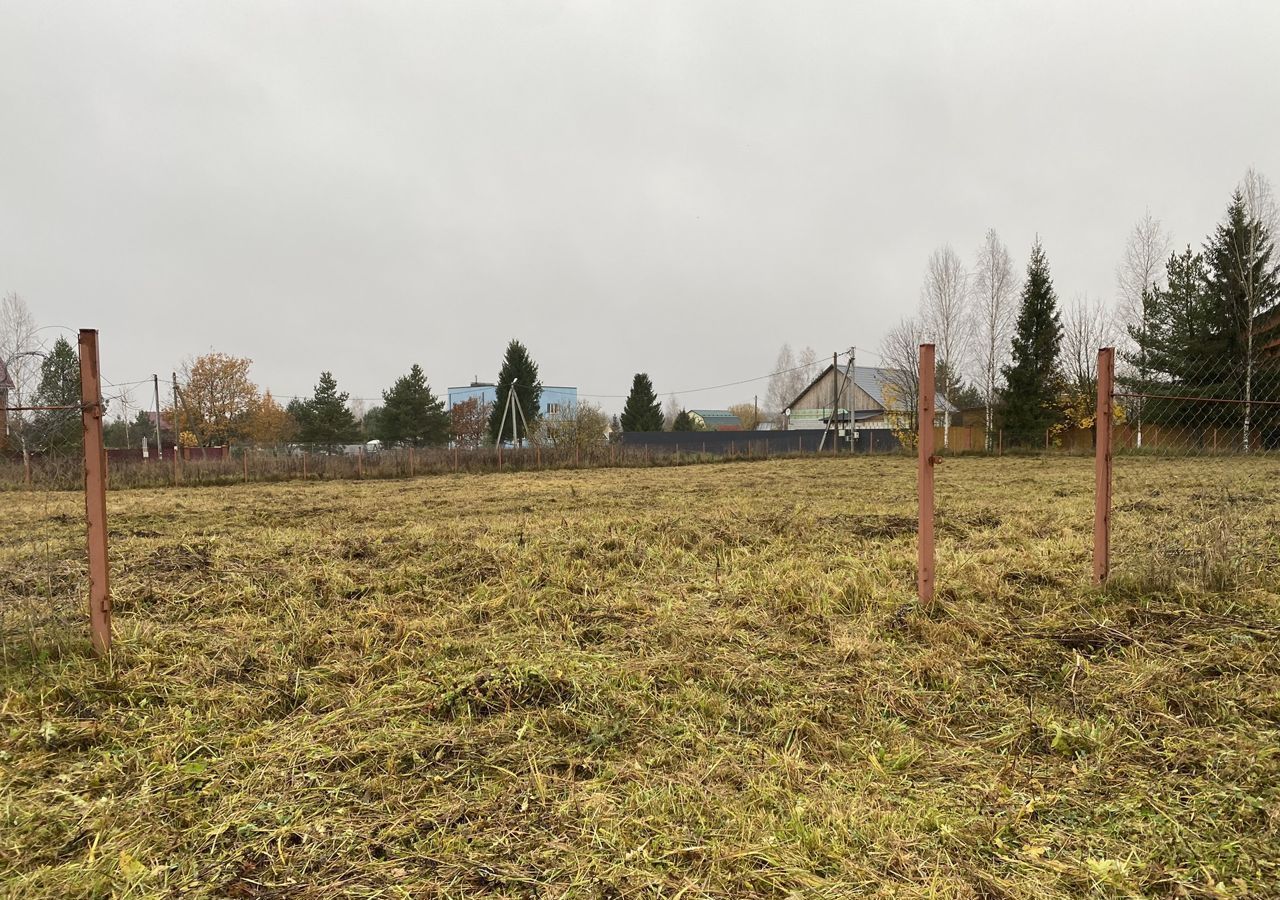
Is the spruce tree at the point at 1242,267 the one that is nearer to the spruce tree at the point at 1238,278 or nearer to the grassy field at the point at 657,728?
the spruce tree at the point at 1238,278

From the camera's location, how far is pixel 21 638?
139 inches

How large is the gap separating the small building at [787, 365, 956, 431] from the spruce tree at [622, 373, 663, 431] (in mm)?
12681

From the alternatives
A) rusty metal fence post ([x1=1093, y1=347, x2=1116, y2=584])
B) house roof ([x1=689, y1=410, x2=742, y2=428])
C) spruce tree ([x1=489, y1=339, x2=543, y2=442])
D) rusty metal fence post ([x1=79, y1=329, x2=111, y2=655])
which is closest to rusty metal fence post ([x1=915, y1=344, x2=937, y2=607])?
rusty metal fence post ([x1=1093, y1=347, x2=1116, y2=584])

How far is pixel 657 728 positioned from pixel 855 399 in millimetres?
50888

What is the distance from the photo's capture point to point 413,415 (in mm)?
45781

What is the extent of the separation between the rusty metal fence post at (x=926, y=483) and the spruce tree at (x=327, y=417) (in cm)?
4542

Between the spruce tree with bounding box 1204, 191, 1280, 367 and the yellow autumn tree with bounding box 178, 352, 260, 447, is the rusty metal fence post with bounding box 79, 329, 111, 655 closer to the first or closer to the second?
the spruce tree with bounding box 1204, 191, 1280, 367

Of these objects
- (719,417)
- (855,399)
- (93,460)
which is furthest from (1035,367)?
(719,417)

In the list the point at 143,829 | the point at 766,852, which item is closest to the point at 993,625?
the point at 766,852

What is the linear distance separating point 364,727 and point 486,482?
15881mm

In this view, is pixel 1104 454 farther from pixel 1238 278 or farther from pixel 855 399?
pixel 855 399

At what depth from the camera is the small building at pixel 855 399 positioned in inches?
1351

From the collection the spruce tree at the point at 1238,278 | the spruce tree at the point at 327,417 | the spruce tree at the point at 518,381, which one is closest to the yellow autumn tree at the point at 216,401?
the spruce tree at the point at 327,417

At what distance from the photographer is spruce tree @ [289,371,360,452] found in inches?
1750
